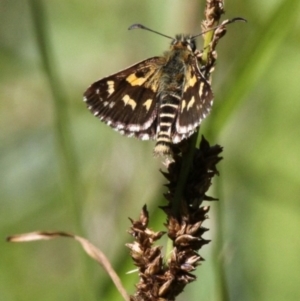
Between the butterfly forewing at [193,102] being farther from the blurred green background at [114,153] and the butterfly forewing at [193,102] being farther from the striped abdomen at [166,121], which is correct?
the blurred green background at [114,153]

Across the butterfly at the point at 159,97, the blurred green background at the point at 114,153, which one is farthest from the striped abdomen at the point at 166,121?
the blurred green background at the point at 114,153

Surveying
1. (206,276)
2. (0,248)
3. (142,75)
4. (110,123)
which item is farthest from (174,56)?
(0,248)

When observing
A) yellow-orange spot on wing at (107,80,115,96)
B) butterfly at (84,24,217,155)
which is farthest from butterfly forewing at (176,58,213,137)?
yellow-orange spot on wing at (107,80,115,96)

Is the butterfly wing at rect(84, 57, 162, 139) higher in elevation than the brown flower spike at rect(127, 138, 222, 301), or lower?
higher

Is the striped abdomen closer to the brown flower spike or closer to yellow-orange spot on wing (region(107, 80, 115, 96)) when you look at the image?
the brown flower spike

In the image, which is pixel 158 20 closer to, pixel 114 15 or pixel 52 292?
pixel 114 15

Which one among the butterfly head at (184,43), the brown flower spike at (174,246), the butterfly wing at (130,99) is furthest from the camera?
the butterfly head at (184,43)

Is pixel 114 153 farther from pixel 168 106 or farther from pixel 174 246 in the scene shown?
pixel 174 246
